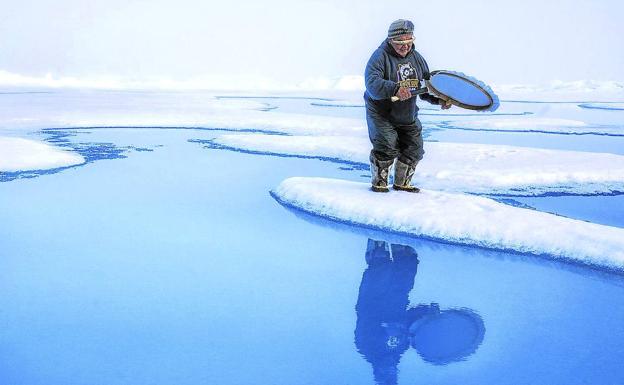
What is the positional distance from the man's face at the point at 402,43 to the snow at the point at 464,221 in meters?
1.02

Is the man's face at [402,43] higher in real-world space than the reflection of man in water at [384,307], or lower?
higher

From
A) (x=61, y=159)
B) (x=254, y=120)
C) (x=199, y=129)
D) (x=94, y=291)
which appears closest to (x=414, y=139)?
(x=94, y=291)

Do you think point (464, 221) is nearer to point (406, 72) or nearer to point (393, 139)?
point (393, 139)

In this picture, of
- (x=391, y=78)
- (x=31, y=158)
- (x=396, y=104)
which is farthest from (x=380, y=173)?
(x=31, y=158)

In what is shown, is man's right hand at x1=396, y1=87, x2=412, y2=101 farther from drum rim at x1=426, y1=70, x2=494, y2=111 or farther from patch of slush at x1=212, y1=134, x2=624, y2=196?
patch of slush at x1=212, y1=134, x2=624, y2=196

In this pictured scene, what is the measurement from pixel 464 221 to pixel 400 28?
1.33m

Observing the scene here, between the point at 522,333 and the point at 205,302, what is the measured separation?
1.29 metres

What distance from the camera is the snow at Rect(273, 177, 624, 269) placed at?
3.22 m

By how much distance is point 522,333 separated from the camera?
2273 mm

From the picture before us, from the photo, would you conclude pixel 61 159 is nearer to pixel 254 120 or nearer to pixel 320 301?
pixel 320 301

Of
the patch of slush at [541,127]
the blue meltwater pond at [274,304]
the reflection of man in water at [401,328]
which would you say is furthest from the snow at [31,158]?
the patch of slush at [541,127]

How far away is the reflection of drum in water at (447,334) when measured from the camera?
209 cm

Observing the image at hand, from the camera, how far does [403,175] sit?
4.46 metres

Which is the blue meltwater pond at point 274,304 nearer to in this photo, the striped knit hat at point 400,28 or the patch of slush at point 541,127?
the striped knit hat at point 400,28
